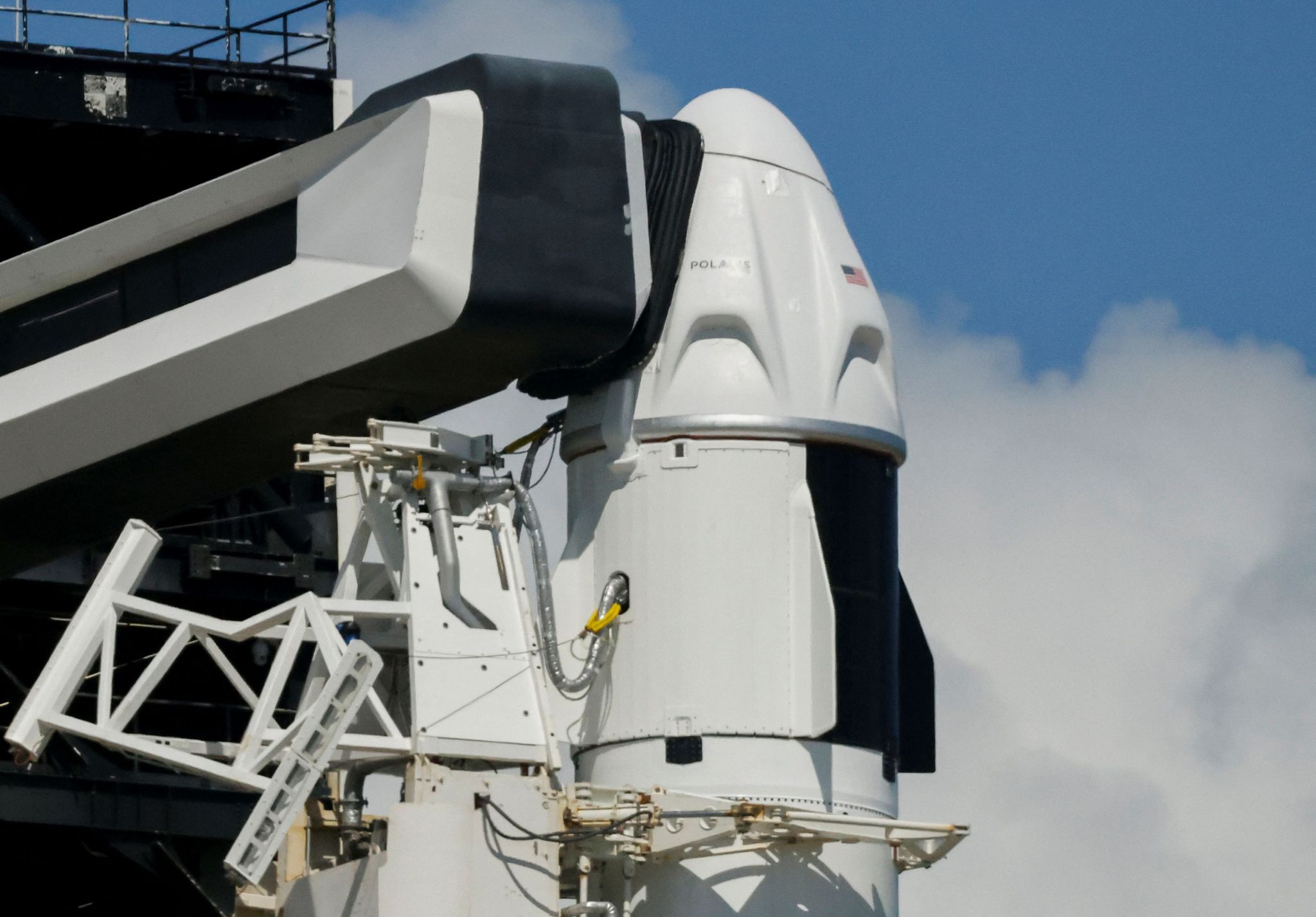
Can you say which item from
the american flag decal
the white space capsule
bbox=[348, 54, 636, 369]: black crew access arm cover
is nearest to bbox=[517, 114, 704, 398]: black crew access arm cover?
the white space capsule

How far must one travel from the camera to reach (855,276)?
26.3 metres

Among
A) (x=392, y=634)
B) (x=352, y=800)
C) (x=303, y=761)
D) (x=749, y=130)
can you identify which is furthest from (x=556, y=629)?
(x=749, y=130)

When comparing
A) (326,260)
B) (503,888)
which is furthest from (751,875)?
(326,260)

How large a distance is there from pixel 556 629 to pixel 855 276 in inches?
176

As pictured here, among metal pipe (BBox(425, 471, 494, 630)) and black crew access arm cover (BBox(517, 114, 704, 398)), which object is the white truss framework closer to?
metal pipe (BBox(425, 471, 494, 630))

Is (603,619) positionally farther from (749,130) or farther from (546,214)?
(749,130)

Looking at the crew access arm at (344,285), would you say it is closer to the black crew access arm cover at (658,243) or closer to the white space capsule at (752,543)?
the black crew access arm cover at (658,243)

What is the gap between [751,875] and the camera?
24344mm

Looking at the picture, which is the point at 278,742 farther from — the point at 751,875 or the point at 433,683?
the point at 751,875

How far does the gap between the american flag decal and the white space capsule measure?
22 millimetres

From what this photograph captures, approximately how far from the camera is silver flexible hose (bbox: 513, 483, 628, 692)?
2508cm

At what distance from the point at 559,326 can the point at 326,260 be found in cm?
217

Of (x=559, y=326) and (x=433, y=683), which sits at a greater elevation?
(x=559, y=326)

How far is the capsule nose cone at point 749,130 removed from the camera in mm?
26438
